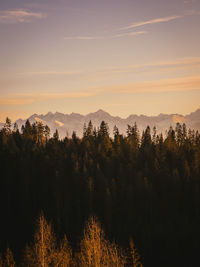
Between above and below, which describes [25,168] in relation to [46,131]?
below

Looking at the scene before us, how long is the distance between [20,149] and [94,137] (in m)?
27.0

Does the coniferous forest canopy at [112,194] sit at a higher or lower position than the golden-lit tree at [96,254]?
higher

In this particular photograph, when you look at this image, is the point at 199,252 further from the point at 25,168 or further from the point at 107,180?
the point at 25,168

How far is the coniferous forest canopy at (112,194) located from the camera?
75.8 meters

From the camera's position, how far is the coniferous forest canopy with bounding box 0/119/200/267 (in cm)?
7581

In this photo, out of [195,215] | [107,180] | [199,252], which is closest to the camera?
[199,252]

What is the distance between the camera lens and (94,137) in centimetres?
11744

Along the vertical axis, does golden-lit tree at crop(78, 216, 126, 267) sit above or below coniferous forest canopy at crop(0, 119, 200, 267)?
below

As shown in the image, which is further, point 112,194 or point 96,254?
point 112,194

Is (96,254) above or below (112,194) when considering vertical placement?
below

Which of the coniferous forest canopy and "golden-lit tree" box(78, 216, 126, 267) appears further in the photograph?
the coniferous forest canopy

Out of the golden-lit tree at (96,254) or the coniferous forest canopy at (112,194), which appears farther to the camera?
the coniferous forest canopy at (112,194)

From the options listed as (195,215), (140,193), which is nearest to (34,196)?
(140,193)

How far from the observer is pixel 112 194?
278 ft
